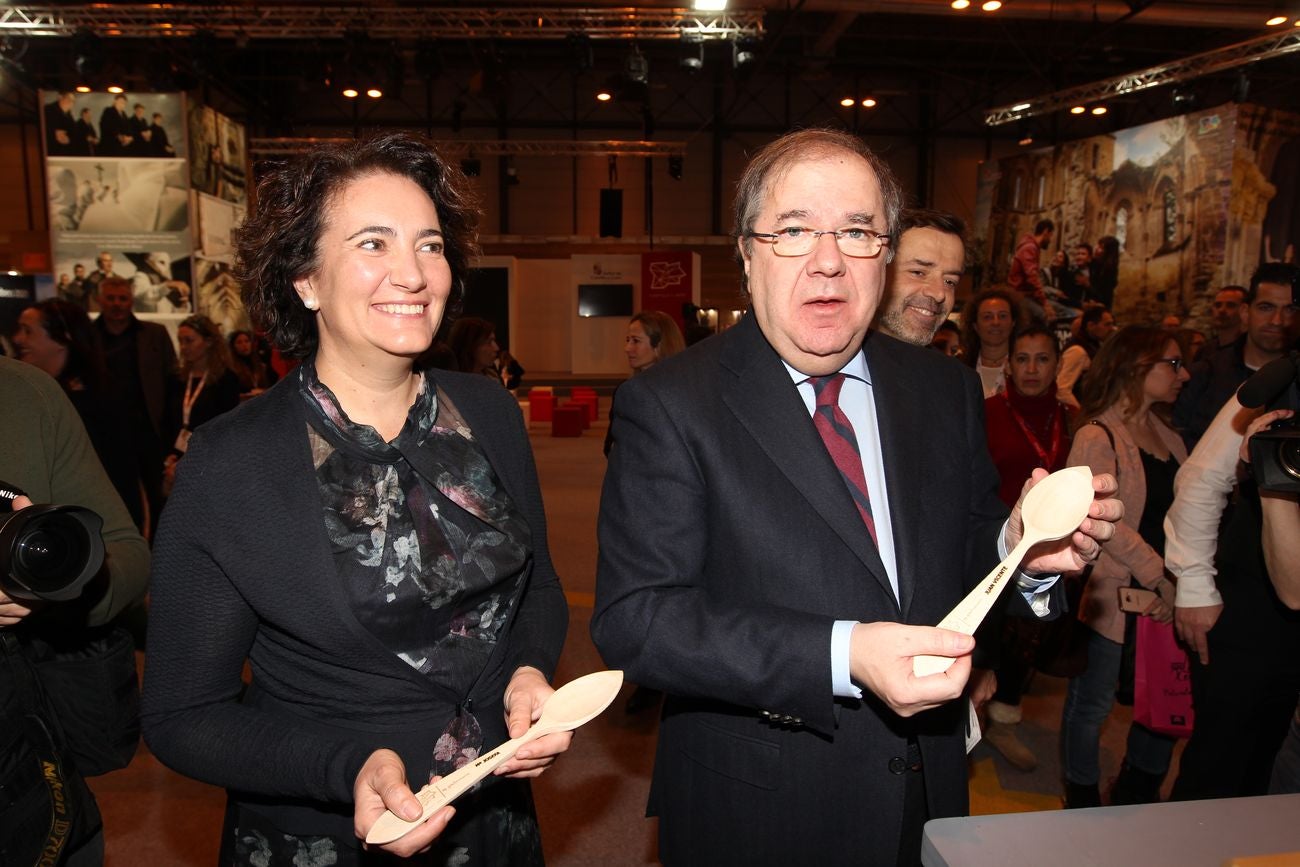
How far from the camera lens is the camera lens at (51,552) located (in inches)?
47.3

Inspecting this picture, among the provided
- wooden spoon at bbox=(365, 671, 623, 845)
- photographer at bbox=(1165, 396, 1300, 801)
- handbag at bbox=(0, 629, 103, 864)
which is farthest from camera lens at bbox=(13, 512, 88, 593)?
photographer at bbox=(1165, 396, 1300, 801)

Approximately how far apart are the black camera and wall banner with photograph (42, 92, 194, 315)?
381 inches

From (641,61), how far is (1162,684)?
421 inches

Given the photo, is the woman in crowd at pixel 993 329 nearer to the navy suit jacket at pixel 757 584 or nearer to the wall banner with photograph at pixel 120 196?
the navy suit jacket at pixel 757 584

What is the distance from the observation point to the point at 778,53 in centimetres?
1873

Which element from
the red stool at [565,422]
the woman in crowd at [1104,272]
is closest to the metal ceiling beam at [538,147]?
the red stool at [565,422]

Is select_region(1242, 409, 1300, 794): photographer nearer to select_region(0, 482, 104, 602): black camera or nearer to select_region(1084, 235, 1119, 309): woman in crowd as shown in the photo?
select_region(0, 482, 104, 602): black camera

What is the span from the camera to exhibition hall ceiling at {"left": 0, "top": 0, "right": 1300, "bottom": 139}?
1102cm

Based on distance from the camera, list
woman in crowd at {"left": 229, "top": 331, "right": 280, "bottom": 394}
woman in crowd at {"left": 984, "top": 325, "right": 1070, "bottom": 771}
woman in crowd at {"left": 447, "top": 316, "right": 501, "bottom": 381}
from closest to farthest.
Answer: woman in crowd at {"left": 984, "top": 325, "right": 1070, "bottom": 771}
woman in crowd at {"left": 447, "top": 316, "right": 501, "bottom": 381}
woman in crowd at {"left": 229, "top": 331, "right": 280, "bottom": 394}

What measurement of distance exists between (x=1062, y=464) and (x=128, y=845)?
11.0ft

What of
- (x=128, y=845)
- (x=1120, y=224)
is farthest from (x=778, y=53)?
(x=128, y=845)

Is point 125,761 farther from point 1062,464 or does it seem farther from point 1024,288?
point 1024,288

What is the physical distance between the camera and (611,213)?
19.7 meters

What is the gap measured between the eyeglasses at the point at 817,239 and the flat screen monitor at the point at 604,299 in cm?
1947
